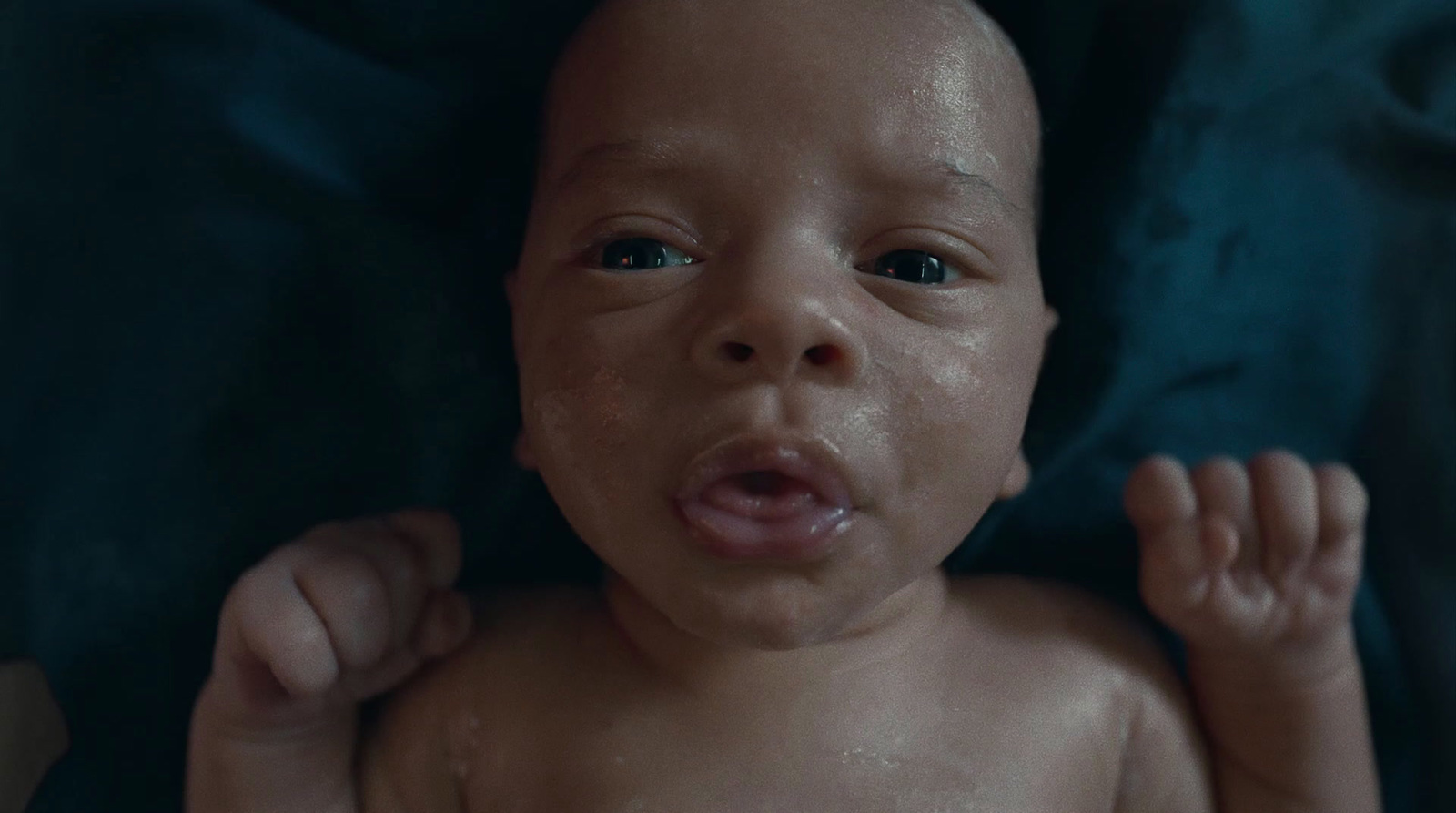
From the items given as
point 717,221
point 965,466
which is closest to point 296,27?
point 717,221

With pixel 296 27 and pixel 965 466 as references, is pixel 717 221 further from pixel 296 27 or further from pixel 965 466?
pixel 296 27

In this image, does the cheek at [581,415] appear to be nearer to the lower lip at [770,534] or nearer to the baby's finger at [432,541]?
the lower lip at [770,534]

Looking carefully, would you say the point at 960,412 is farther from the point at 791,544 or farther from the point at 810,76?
the point at 810,76

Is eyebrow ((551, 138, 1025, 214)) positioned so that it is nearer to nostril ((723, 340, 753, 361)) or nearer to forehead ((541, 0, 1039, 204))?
forehead ((541, 0, 1039, 204))

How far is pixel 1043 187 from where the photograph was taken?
4.17 ft

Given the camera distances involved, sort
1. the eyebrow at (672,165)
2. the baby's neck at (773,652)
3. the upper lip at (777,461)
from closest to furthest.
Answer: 1. the upper lip at (777,461)
2. the eyebrow at (672,165)
3. the baby's neck at (773,652)

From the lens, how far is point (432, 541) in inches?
43.7

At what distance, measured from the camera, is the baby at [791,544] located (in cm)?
89

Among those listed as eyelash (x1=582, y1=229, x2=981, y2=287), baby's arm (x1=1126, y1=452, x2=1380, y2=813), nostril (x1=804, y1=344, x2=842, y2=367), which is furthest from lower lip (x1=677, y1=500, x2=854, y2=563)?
baby's arm (x1=1126, y1=452, x2=1380, y2=813)

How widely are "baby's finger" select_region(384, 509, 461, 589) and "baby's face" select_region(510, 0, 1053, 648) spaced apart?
153mm

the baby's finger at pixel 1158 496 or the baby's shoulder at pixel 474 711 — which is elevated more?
the baby's finger at pixel 1158 496

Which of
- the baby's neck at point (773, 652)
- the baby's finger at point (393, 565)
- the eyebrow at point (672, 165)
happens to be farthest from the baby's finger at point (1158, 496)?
the baby's finger at point (393, 565)

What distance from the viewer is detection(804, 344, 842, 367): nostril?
88 cm

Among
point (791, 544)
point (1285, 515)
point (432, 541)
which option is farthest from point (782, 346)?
point (1285, 515)
